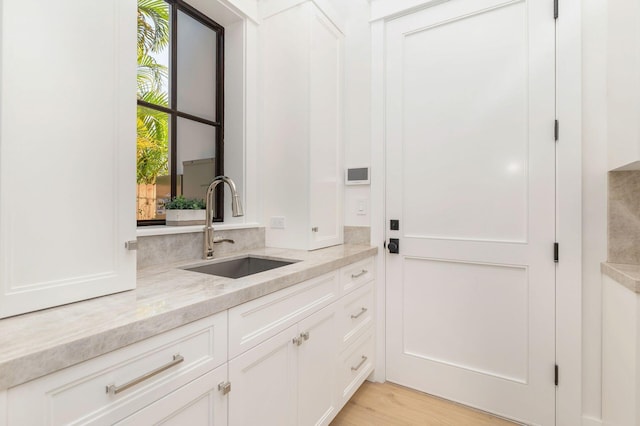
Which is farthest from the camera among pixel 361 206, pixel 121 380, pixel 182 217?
pixel 361 206

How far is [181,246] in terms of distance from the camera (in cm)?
151

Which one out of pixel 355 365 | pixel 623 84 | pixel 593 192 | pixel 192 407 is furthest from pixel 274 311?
pixel 623 84

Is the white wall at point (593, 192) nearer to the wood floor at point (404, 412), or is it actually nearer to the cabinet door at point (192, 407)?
the wood floor at point (404, 412)

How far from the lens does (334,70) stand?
212cm

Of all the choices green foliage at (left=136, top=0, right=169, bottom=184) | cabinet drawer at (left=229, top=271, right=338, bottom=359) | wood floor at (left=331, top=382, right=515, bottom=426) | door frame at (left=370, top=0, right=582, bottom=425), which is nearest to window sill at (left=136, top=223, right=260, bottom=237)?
green foliage at (left=136, top=0, right=169, bottom=184)

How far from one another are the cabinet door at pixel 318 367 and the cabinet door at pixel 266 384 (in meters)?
0.06

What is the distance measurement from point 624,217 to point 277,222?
6.13 ft

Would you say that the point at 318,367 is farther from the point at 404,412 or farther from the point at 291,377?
the point at 404,412

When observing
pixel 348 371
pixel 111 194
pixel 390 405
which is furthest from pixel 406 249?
pixel 111 194

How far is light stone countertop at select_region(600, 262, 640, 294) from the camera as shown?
3.93ft

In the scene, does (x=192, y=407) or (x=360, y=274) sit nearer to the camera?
(x=192, y=407)

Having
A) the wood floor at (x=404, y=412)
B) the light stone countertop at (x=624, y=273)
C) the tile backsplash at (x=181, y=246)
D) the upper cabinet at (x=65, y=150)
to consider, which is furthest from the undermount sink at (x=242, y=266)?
the light stone countertop at (x=624, y=273)

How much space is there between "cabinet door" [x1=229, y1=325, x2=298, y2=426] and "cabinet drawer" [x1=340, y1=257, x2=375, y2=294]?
472mm

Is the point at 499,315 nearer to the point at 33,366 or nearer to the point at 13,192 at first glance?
the point at 33,366
